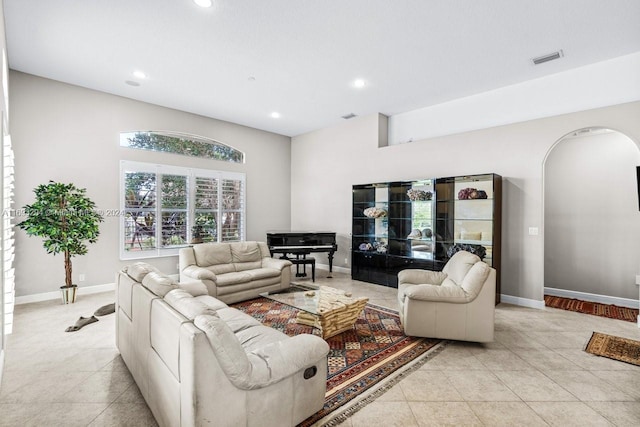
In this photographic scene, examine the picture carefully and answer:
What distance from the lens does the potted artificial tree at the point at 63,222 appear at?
4133mm

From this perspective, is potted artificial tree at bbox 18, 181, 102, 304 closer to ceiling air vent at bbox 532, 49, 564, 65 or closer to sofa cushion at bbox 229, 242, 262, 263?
sofa cushion at bbox 229, 242, 262, 263

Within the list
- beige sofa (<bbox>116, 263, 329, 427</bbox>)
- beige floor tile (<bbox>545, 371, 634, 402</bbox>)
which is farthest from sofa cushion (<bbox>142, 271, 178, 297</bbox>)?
beige floor tile (<bbox>545, 371, 634, 402</bbox>)

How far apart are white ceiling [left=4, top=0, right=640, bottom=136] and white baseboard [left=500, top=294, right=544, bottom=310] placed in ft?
11.2

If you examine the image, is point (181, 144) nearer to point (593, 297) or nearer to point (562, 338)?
point (562, 338)

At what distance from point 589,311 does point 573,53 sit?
360 centimetres

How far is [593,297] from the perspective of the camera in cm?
493

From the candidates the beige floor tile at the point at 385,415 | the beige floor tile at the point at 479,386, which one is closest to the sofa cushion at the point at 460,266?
the beige floor tile at the point at 479,386

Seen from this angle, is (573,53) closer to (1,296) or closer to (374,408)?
(374,408)

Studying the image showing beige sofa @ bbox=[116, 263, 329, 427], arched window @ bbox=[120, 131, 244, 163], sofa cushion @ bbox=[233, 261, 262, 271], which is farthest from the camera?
arched window @ bbox=[120, 131, 244, 163]

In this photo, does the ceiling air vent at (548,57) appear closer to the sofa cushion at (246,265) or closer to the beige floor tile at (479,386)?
the beige floor tile at (479,386)

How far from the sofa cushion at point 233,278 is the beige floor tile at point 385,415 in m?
2.78

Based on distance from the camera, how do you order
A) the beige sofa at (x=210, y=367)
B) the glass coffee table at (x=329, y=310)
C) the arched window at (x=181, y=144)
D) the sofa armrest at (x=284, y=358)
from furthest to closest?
the arched window at (x=181, y=144) < the glass coffee table at (x=329, y=310) < the sofa armrest at (x=284, y=358) < the beige sofa at (x=210, y=367)

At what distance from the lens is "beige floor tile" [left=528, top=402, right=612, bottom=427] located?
80.6 inches

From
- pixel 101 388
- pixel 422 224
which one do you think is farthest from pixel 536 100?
pixel 101 388
